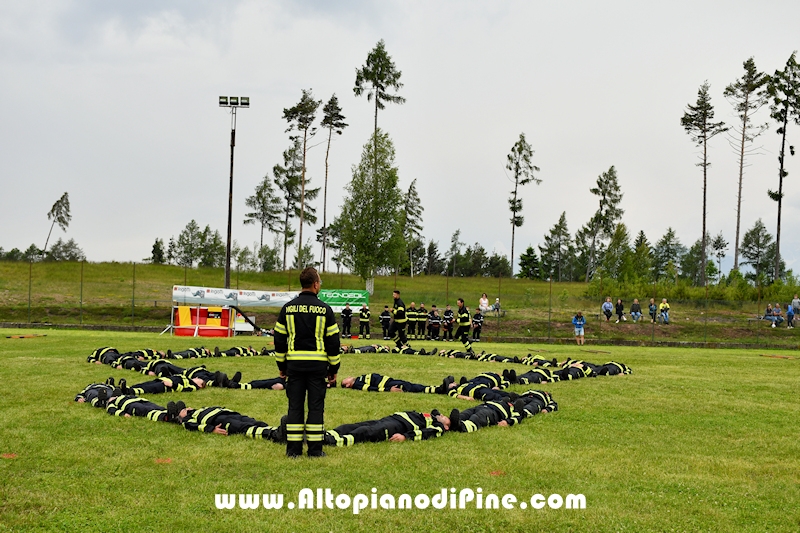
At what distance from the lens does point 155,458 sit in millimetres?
6633

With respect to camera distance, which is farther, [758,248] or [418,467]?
[758,248]

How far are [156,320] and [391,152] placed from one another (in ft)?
70.7

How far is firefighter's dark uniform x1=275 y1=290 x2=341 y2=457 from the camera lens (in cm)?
701

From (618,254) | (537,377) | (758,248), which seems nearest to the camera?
(537,377)

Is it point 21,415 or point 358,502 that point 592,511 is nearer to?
point 358,502

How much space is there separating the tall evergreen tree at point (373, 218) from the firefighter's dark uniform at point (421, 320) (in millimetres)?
16706

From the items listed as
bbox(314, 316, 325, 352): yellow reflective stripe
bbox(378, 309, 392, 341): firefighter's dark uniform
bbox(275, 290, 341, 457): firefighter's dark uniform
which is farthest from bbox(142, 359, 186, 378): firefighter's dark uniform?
bbox(378, 309, 392, 341): firefighter's dark uniform

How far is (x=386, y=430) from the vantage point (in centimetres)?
762

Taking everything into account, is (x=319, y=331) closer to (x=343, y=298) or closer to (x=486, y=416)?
(x=486, y=416)

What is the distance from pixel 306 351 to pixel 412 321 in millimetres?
23090

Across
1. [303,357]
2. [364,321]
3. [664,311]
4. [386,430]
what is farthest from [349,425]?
[664,311]

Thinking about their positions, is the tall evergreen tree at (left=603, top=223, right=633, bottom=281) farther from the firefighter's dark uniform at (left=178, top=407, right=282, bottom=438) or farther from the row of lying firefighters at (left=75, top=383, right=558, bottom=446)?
the firefighter's dark uniform at (left=178, top=407, right=282, bottom=438)

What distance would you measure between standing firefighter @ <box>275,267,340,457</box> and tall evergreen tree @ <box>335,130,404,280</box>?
3962 centimetres

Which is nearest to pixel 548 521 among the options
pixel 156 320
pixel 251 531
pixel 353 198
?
pixel 251 531
